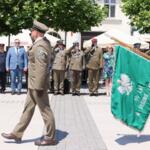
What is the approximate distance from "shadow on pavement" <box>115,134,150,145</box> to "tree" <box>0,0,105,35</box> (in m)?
12.1

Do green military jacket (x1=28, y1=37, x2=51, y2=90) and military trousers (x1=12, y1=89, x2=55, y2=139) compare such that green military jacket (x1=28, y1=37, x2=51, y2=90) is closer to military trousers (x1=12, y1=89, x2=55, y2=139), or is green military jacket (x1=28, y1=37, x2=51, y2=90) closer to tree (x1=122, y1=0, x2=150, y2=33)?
military trousers (x1=12, y1=89, x2=55, y2=139)

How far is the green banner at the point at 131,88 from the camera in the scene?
10.3m

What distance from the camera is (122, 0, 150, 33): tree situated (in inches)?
1046

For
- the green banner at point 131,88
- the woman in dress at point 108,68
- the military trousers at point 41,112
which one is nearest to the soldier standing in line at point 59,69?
the woman in dress at point 108,68

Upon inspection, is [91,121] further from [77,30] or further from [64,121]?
[77,30]

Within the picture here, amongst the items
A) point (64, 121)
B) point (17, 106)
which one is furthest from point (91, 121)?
point (17, 106)

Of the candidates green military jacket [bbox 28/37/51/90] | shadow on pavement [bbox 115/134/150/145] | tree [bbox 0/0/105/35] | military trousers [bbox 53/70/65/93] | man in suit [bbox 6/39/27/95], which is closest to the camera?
green military jacket [bbox 28/37/51/90]

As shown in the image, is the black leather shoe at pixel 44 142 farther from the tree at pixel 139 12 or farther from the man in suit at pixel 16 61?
the tree at pixel 139 12

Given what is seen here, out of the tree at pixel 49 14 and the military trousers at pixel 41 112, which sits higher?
the tree at pixel 49 14

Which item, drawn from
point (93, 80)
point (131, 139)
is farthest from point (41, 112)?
point (93, 80)

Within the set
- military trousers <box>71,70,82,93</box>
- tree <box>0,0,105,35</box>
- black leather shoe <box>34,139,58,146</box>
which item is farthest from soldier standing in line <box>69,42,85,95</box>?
black leather shoe <box>34,139,58,146</box>

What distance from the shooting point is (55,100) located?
17.9m

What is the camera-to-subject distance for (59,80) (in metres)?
20.1

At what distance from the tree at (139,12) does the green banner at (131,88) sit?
16154mm
